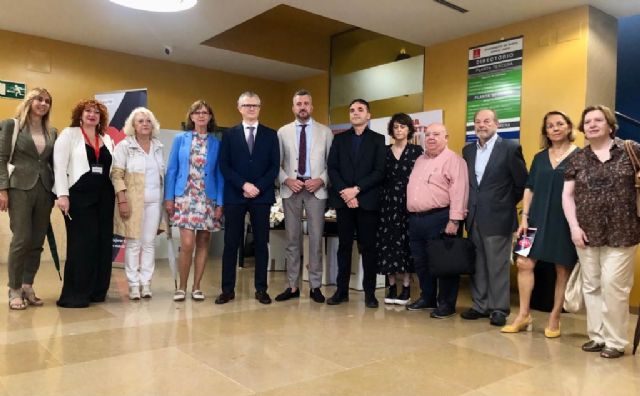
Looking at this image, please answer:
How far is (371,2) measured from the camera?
16.1ft

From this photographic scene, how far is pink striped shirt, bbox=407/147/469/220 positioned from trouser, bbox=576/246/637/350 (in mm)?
879

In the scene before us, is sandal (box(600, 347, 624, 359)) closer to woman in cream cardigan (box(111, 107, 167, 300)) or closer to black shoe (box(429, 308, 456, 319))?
black shoe (box(429, 308, 456, 319))

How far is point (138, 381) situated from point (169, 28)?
4582 millimetres

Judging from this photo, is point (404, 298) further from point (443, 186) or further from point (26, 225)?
point (26, 225)

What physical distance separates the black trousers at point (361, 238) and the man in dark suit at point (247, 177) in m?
0.59

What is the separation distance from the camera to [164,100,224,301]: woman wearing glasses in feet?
13.1

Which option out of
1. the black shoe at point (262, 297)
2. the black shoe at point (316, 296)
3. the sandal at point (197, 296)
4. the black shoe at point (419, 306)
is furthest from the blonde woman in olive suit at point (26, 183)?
the black shoe at point (419, 306)

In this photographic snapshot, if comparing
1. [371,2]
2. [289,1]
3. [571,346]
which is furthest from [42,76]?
[571,346]

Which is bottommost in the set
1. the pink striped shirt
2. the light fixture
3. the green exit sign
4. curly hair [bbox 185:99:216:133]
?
the pink striped shirt

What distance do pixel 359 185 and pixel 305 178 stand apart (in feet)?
1.52

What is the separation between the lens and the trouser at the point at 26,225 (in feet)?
12.0

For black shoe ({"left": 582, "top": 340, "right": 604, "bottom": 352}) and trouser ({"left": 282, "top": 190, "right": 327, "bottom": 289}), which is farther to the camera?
trouser ({"left": 282, "top": 190, "right": 327, "bottom": 289})

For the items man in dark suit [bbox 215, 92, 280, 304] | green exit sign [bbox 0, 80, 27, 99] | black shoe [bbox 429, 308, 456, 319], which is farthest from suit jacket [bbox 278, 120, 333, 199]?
green exit sign [bbox 0, 80, 27, 99]

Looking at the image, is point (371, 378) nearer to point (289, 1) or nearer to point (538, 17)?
point (289, 1)
